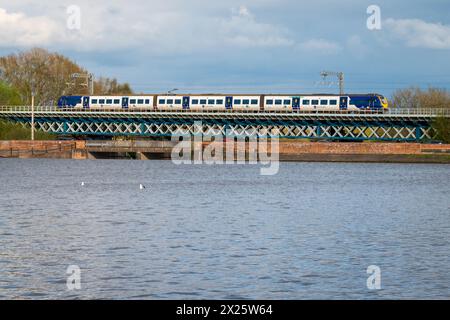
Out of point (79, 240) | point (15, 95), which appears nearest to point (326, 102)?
point (15, 95)

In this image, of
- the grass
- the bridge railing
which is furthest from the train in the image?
the grass

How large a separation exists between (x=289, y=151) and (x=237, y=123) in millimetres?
7661

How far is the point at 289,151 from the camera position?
Answer: 121250 millimetres

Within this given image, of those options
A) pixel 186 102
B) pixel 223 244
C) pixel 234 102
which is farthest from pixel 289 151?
pixel 223 244

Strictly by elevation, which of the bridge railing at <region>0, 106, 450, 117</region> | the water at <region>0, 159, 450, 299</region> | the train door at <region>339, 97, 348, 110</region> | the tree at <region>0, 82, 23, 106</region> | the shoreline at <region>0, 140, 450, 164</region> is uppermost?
the tree at <region>0, 82, 23, 106</region>

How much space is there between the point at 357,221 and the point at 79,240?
1377cm

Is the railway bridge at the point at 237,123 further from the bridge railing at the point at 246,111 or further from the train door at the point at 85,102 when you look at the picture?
the train door at the point at 85,102

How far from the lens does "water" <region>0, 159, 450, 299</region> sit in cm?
2466

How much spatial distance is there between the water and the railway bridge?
54.1 meters

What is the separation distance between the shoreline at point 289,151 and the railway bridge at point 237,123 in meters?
1.60

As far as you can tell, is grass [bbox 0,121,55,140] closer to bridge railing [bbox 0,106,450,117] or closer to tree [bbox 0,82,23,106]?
bridge railing [bbox 0,106,450,117]

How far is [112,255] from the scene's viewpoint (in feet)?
97.9

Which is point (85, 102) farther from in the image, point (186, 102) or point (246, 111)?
point (246, 111)

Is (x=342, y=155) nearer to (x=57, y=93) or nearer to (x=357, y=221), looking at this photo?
(x=57, y=93)
